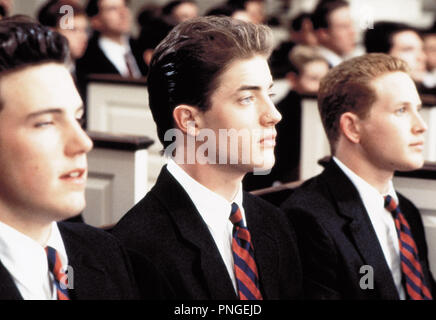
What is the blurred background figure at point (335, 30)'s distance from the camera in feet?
23.5

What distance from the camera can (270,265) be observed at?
2.53 meters

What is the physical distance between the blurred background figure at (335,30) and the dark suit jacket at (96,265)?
5.18 meters

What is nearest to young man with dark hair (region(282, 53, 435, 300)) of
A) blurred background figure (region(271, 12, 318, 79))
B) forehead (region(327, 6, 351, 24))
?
forehead (region(327, 6, 351, 24))

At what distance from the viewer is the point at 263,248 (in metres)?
2.55

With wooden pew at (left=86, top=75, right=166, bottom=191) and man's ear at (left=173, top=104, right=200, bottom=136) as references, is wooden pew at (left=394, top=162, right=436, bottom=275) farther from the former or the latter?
wooden pew at (left=86, top=75, right=166, bottom=191)

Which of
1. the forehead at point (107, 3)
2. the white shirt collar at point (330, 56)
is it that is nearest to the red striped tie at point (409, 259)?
the white shirt collar at point (330, 56)

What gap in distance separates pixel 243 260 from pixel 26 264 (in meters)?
0.77

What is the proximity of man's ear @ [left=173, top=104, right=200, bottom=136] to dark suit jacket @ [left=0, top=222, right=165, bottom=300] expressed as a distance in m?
0.46

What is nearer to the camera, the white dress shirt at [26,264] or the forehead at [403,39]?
the white dress shirt at [26,264]

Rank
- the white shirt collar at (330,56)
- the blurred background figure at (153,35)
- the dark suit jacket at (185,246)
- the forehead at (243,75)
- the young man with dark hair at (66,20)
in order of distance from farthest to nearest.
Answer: the white shirt collar at (330,56) < the blurred background figure at (153,35) < the young man with dark hair at (66,20) < the forehead at (243,75) < the dark suit jacket at (185,246)

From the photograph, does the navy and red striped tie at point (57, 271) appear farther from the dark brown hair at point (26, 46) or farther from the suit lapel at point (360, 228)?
the suit lapel at point (360, 228)

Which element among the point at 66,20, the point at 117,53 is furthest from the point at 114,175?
the point at 117,53
